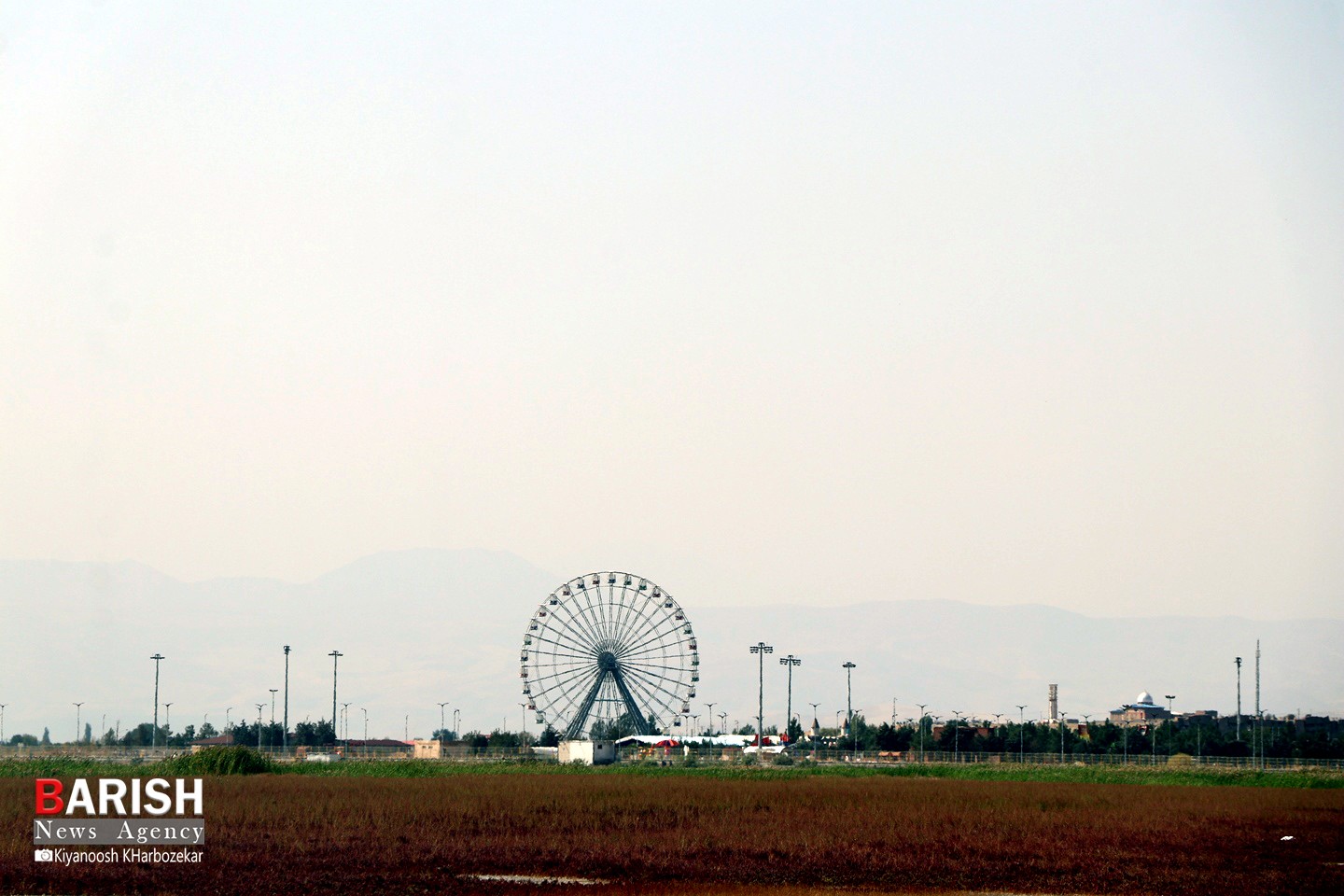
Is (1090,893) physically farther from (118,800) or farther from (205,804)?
(205,804)

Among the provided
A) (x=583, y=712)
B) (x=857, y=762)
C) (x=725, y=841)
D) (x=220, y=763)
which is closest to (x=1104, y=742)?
(x=857, y=762)

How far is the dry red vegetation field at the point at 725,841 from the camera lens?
4375 cm

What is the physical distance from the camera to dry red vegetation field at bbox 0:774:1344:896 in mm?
43750

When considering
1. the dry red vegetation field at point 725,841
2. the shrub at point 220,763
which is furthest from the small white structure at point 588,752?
the dry red vegetation field at point 725,841

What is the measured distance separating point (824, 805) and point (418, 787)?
2455 cm

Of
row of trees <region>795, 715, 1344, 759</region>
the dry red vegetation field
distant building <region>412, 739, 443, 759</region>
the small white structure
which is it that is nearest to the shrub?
the dry red vegetation field

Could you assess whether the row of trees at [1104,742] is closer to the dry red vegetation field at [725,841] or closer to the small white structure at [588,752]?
the small white structure at [588,752]

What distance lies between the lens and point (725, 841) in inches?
2115

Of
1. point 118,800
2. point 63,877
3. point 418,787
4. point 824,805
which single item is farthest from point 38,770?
point 63,877

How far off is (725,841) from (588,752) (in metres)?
77.6

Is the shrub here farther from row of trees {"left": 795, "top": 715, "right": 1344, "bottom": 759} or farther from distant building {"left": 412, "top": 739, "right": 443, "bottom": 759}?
row of trees {"left": 795, "top": 715, "right": 1344, "bottom": 759}

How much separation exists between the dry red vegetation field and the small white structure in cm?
4558

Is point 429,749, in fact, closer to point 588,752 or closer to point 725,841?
point 588,752

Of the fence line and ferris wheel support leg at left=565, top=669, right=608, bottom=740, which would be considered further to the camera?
ferris wheel support leg at left=565, top=669, right=608, bottom=740
